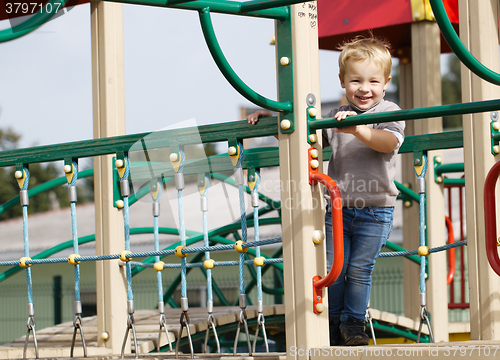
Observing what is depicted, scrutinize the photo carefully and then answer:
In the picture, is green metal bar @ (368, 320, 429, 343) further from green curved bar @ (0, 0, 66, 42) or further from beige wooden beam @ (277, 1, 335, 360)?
green curved bar @ (0, 0, 66, 42)

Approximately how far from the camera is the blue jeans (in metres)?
2.55

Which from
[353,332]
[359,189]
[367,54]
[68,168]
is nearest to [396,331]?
[353,332]

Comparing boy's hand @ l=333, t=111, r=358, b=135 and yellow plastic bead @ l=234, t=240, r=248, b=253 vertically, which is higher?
boy's hand @ l=333, t=111, r=358, b=135

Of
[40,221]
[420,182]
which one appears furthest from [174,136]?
[40,221]

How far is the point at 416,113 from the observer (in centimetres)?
192

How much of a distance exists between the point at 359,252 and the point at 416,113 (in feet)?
2.68

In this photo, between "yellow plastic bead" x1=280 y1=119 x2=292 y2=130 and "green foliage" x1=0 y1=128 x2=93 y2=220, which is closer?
"yellow plastic bead" x1=280 y1=119 x2=292 y2=130

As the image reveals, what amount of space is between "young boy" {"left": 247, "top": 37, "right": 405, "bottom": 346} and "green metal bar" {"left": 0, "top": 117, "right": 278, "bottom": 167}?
16.8 inches

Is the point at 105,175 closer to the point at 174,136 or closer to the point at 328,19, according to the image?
the point at 174,136

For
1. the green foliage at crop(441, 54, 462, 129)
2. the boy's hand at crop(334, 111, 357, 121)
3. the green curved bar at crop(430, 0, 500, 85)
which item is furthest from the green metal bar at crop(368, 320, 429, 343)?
the green foliage at crop(441, 54, 462, 129)

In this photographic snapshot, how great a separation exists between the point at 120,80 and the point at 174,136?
1.09 m

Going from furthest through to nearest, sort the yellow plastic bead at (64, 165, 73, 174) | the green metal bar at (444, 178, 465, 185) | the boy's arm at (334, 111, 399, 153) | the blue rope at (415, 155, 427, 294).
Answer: the green metal bar at (444, 178, 465, 185), the blue rope at (415, 155, 427, 294), the yellow plastic bead at (64, 165, 73, 174), the boy's arm at (334, 111, 399, 153)

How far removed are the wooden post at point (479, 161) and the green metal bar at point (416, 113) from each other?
1019 millimetres

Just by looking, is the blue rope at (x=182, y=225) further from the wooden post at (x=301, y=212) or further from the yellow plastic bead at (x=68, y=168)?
the yellow plastic bead at (x=68, y=168)
